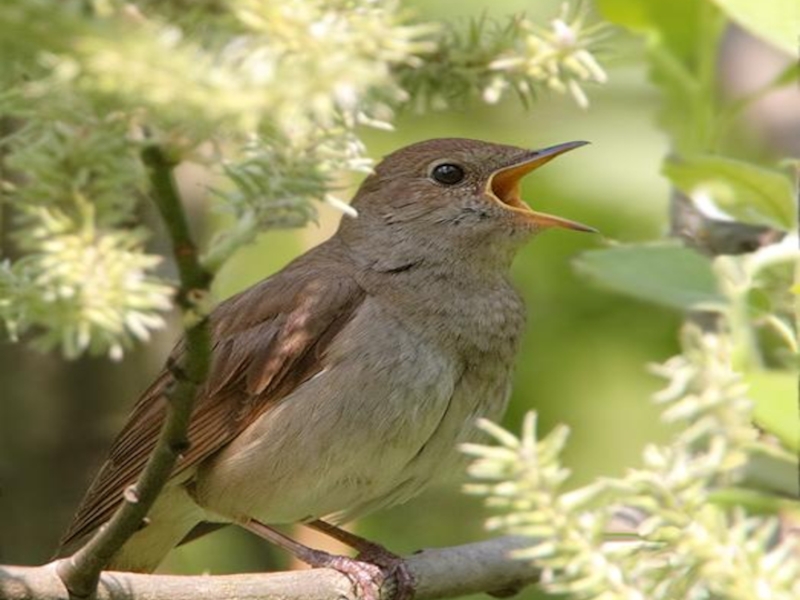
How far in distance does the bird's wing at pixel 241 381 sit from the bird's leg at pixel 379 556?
1.67ft

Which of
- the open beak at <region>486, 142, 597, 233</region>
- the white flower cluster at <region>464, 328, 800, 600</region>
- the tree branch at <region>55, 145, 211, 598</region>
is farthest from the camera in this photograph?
the open beak at <region>486, 142, 597, 233</region>

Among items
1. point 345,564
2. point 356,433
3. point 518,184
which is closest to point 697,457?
point 356,433

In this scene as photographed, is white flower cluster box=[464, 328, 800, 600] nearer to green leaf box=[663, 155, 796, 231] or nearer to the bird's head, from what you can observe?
green leaf box=[663, 155, 796, 231]

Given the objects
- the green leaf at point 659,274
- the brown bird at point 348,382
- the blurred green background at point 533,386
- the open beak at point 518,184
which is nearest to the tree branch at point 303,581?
the brown bird at point 348,382

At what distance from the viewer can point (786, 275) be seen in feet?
7.11

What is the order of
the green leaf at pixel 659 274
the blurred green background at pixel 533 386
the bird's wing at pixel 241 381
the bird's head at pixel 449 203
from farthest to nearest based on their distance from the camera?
the blurred green background at pixel 533 386, the bird's head at pixel 449 203, the bird's wing at pixel 241 381, the green leaf at pixel 659 274

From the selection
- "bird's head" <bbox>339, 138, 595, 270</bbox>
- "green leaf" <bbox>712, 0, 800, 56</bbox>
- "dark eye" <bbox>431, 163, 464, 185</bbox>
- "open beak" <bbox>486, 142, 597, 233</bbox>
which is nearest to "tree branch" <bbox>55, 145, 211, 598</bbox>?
"green leaf" <bbox>712, 0, 800, 56</bbox>

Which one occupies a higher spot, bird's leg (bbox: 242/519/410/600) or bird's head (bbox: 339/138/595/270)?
bird's head (bbox: 339/138/595/270)

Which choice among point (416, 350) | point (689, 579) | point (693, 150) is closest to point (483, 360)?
point (416, 350)

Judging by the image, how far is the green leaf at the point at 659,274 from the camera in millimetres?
2033

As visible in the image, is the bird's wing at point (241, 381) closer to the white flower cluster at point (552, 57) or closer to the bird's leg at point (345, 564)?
the bird's leg at point (345, 564)

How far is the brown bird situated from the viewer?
388 cm

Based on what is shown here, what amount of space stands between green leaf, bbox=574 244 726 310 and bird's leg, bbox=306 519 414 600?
5.96 feet

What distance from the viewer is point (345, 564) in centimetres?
390
